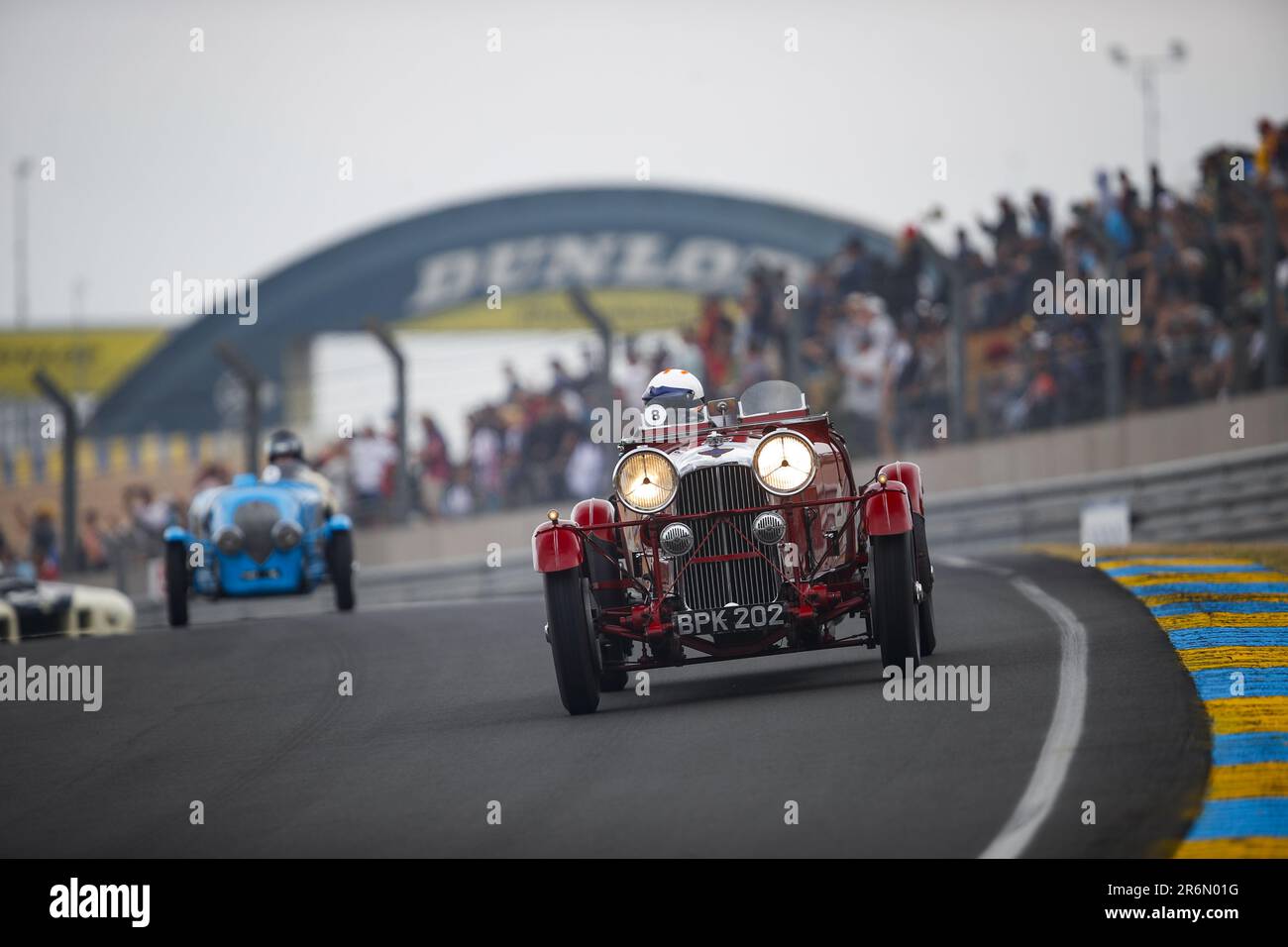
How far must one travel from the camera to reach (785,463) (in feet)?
29.5

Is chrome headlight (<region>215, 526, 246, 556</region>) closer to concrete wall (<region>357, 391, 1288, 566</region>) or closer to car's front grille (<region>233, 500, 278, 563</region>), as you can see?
car's front grille (<region>233, 500, 278, 563</region>)

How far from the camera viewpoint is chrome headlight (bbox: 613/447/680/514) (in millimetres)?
9000

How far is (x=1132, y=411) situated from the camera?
17.3 m

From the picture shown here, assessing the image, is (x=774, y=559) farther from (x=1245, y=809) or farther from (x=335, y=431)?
(x=335, y=431)

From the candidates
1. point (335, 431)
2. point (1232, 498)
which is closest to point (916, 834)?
point (1232, 498)

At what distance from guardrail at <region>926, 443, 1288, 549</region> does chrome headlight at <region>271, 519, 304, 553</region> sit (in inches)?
216

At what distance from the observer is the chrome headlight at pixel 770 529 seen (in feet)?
29.4

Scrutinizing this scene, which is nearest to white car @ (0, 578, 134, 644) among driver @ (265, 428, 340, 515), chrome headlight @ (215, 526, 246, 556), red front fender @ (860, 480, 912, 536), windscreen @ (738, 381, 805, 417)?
chrome headlight @ (215, 526, 246, 556)

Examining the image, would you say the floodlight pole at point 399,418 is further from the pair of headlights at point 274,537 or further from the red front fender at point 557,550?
the red front fender at point 557,550

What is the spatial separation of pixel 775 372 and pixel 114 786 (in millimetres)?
11799

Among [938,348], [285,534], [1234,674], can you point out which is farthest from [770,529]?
[938,348]

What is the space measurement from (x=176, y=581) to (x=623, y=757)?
317 inches

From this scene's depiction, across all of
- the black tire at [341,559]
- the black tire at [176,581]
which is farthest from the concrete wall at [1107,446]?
the black tire at [176,581]

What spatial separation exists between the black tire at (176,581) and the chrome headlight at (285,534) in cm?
65
